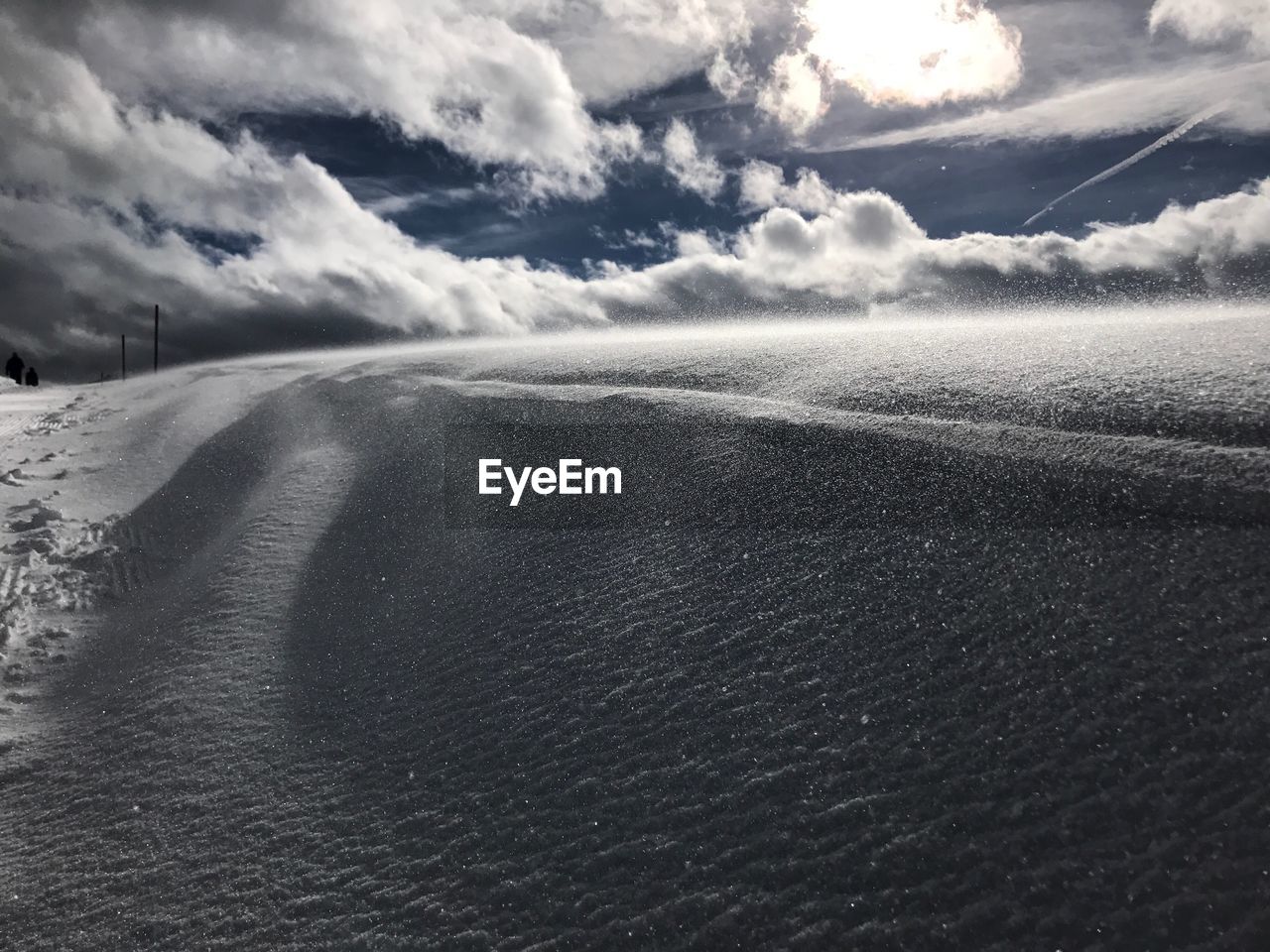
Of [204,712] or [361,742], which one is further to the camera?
[204,712]

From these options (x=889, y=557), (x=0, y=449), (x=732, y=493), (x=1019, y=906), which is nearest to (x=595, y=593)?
(x=732, y=493)

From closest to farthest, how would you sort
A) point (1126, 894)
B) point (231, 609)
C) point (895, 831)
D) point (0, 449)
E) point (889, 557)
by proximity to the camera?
point (1126, 894) < point (895, 831) < point (889, 557) < point (231, 609) < point (0, 449)

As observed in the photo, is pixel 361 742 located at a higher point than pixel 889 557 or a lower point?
lower

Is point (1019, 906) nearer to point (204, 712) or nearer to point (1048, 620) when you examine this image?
point (1048, 620)

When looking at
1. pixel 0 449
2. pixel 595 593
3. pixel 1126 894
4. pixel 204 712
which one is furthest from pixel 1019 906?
pixel 0 449

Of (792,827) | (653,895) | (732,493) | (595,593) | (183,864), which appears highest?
(732,493)

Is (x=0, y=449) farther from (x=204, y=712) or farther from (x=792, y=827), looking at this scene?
(x=792, y=827)

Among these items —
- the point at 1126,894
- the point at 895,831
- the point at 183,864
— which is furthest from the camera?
the point at 183,864
